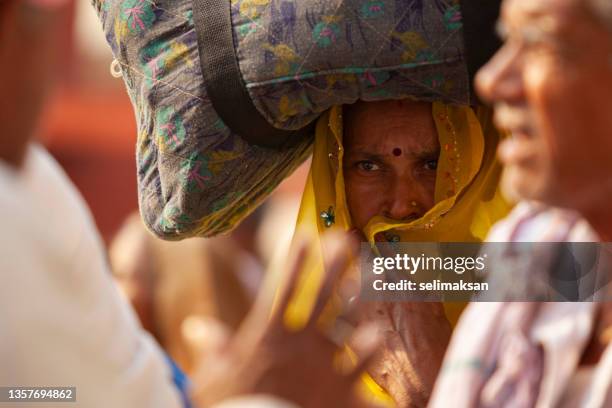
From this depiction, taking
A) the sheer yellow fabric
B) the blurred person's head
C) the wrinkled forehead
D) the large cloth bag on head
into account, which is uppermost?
the blurred person's head

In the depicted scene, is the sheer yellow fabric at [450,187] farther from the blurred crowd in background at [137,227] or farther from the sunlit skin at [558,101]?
the sunlit skin at [558,101]

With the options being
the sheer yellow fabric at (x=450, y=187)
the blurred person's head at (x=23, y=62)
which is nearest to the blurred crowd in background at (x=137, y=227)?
the blurred person's head at (x=23, y=62)

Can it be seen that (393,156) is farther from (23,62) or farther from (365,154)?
(23,62)

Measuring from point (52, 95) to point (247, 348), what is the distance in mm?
501

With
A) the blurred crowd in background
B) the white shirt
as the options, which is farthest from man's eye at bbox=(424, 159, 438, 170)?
the white shirt

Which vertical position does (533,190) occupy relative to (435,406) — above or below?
above

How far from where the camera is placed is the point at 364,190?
126 inches

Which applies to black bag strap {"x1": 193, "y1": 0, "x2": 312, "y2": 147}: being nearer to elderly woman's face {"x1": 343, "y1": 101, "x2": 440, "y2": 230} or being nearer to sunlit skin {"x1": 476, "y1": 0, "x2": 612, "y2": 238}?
elderly woman's face {"x1": 343, "y1": 101, "x2": 440, "y2": 230}

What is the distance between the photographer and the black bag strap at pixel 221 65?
9.37 ft

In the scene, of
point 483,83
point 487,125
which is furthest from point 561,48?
point 487,125

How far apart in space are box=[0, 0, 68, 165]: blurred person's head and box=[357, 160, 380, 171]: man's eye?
1.38 meters

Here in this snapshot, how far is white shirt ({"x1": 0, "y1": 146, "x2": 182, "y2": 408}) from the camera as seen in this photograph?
1856 millimetres

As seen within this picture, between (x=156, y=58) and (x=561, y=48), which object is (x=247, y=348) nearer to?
(x=561, y=48)

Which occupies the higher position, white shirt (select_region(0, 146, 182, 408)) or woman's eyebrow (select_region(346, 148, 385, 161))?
white shirt (select_region(0, 146, 182, 408))
